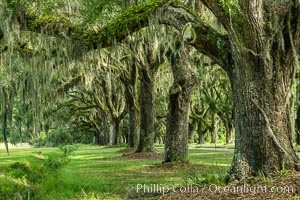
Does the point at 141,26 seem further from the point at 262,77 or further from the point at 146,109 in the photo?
the point at 146,109

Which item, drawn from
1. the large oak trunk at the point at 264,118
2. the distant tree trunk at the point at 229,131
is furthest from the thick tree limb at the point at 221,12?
the distant tree trunk at the point at 229,131

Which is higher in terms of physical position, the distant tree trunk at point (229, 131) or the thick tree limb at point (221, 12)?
the thick tree limb at point (221, 12)

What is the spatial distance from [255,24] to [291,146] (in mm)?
2147

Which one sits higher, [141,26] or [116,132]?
[141,26]

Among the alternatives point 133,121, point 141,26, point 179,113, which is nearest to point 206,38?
point 141,26

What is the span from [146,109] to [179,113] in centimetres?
560

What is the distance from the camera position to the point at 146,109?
16531 millimetres

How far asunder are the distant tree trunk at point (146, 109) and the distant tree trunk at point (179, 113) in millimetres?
5369

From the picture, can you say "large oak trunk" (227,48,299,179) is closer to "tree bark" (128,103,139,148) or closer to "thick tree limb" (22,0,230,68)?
"thick tree limb" (22,0,230,68)

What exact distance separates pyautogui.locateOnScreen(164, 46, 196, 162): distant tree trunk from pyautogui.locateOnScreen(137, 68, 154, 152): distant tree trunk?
5.37m

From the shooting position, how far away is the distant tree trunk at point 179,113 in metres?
11.0

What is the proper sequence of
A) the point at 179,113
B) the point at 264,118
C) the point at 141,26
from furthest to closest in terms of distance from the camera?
the point at 179,113 → the point at 141,26 → the point at 264,118

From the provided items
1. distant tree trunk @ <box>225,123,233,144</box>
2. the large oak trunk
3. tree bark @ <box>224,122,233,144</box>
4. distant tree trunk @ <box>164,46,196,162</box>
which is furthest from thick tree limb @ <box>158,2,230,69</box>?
distant tree trunk @ <box>225,123,233,144</box>

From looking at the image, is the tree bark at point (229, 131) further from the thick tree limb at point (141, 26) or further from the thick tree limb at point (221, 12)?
the thick tree limb at point (221, 12)
